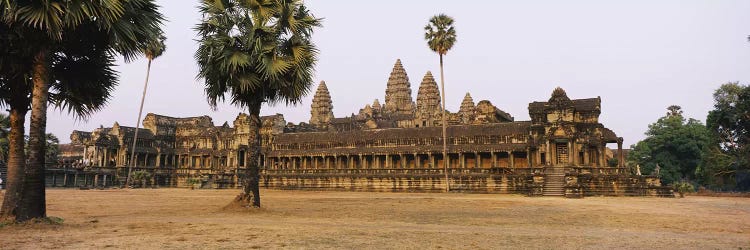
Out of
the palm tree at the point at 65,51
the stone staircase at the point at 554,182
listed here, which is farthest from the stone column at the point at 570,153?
the palm tree at the point at 65,51

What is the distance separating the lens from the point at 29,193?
14211 millimetres

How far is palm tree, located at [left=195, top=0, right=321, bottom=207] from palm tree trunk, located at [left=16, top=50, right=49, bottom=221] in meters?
6.83

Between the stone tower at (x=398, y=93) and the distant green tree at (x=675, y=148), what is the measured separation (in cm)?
5955

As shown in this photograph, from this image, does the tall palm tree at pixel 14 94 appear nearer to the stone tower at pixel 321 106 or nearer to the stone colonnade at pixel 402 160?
the stone colonnade at pixel 402 160

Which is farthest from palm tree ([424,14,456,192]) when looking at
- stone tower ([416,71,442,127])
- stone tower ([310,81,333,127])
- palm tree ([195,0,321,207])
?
stone tower ([310,81,333,127])

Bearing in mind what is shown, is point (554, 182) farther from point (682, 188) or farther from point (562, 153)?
point (682, 188)

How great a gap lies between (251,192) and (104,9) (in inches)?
390

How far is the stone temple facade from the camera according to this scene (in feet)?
142

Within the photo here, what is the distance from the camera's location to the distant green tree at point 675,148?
221 feet

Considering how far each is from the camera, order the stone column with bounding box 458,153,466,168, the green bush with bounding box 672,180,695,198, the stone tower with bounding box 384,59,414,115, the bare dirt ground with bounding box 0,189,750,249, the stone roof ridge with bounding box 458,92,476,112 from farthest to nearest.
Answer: the stone tower with bounding box 384,59,414,115
the stone roof ridge with bounding box 458,92,476,112
the stone column with bounding box 458,153,466,168
the green bush with bounding box 672,180,695,198
the bare dirt ground with bounding box 0,189,750,249

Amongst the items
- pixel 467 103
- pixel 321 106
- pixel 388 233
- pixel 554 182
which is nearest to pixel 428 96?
pixel 467 103

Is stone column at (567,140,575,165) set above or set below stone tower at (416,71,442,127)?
below

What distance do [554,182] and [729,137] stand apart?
2796 centimetres

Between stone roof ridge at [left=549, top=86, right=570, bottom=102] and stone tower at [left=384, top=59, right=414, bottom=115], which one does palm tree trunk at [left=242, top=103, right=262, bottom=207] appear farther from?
stone tower at [left=384, top=59, right=414, bottom=115]
